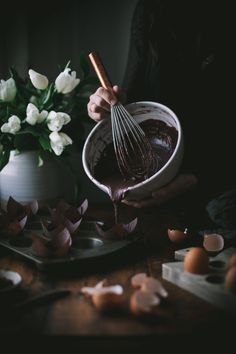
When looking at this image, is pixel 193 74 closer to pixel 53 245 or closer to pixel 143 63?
pixel 143 63

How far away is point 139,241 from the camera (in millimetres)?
866

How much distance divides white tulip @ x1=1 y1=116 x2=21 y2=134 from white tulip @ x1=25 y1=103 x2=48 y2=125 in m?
0.03

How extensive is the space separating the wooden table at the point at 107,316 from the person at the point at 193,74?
604 mm

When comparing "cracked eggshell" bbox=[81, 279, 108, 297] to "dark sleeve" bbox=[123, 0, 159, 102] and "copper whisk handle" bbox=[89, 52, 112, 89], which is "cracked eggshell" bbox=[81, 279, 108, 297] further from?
"dark sleeve" bbox=[123, 0, 159, 102]

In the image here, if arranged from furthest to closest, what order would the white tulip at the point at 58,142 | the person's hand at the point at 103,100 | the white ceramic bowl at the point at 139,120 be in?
the white tulip at the point at 58,142 < the person's hand at the point at 103,100 < the white ceramic bowl at the point at 139,120

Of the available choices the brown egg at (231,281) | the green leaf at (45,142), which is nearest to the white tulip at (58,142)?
the green leaf at (45,142)

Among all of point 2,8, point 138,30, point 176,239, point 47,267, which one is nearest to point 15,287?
point 47,267

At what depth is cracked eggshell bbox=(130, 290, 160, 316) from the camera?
606 mm

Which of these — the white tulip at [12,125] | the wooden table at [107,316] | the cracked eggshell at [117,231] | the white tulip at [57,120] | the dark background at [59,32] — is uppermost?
the dark background at [59,32]

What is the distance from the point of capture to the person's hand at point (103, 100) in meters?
0.99

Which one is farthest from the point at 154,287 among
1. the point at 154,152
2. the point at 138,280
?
the point at 154,152

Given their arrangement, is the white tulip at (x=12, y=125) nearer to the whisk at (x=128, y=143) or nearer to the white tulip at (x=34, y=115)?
the white tulip at (x=34, y=115)

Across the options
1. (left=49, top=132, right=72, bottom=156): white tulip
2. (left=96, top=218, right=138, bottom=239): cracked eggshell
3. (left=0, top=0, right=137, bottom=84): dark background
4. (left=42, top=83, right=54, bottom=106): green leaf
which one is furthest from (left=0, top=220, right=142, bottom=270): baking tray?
(left=0, top=0, right=137, bottom=84): dark background

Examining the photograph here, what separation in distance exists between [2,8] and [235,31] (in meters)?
0.69
